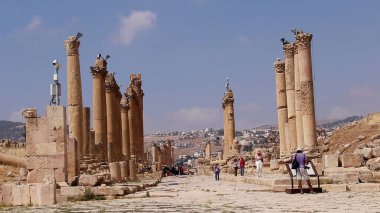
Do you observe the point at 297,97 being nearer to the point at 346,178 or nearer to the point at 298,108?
the point at 298,108

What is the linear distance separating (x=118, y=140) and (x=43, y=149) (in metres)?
21.6

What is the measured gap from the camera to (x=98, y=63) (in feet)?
119

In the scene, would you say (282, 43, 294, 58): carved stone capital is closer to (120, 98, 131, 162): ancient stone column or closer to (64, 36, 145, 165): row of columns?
(64, 36, 145, 165): row of columns

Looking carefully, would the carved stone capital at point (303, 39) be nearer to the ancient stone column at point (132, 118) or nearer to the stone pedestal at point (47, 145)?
the stone pedestal at point (47, 145)

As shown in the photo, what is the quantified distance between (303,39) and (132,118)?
25.8m

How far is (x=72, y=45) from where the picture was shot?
2975 centimetres

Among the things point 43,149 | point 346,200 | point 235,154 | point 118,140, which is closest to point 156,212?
point 346,200

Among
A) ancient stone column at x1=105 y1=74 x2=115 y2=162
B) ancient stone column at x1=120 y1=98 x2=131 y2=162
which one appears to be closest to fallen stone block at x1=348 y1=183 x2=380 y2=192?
ancient stone column at x1=105 y1=74 x2=115 y2=162

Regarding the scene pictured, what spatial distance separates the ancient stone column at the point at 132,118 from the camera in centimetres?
5091

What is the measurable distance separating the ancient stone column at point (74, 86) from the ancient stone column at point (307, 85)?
10.7 metres

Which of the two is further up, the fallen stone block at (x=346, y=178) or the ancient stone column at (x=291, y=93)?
the ancient stone column at (x=291, y=93)

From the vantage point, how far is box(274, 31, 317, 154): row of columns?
1113 inches

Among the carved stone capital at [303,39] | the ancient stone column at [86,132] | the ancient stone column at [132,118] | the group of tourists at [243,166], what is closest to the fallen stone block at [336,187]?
the group of tourists at [243,166]

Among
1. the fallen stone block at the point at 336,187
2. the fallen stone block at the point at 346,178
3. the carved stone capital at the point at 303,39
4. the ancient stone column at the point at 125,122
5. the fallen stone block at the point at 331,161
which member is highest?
the carved stone capital at the point at 303,39
